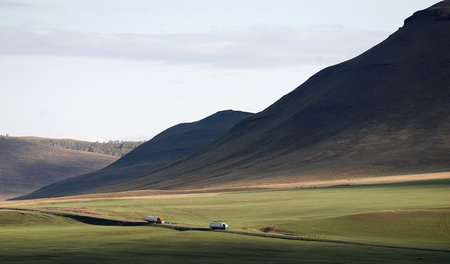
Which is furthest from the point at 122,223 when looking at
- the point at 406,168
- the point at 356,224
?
the point at 406,168

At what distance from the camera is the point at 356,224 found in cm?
7231

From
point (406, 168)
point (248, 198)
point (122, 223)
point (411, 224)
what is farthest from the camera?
point (406, 168)

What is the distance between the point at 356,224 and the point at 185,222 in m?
17.1

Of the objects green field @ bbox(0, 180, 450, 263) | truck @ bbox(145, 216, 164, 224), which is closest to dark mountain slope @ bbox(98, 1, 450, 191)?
green field @ bbox(0, 180, 450, 263)

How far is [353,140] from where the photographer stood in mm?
170750

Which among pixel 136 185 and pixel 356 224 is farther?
pixel 136 185

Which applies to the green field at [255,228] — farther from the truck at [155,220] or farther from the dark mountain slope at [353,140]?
the dark mountain slope at [353,140]

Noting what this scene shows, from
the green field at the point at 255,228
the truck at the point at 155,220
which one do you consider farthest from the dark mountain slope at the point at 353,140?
the truck at the point at 155,220

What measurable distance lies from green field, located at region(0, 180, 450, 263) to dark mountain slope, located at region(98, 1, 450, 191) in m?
46.4

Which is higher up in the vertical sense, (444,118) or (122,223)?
(444,118)

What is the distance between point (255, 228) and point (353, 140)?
101729 mm

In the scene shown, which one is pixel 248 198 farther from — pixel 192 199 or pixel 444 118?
pixel 444 118

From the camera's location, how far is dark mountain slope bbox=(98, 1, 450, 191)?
152000mm

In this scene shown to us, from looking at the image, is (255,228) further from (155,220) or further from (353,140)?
(353,140)
